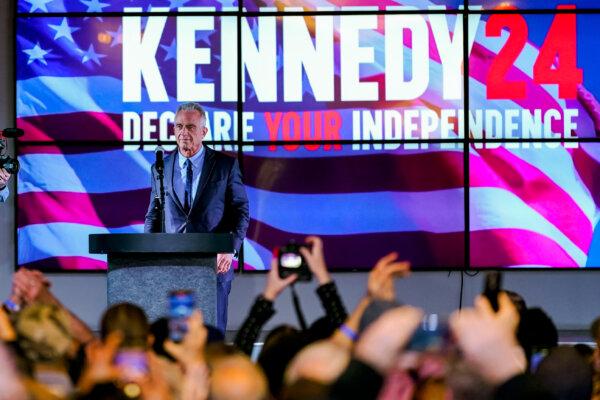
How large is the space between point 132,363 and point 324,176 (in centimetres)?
660

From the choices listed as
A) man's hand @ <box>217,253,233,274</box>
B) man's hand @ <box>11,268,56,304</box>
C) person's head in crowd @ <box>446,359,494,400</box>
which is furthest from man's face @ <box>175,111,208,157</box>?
person's head in crowd @ <box>446,359,494,400</box>

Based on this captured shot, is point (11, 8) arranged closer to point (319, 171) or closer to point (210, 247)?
point (319, 171)

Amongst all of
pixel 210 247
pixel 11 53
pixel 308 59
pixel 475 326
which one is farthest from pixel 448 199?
pixel 475 326

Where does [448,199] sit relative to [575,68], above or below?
below

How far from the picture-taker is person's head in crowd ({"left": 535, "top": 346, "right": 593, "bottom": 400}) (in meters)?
1.94

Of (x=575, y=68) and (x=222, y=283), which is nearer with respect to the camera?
(x=222, y=283)

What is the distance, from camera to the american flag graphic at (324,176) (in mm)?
8297

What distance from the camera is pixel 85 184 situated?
8359 mm

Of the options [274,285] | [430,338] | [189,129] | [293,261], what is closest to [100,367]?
[430,338]

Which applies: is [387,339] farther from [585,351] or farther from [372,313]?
[585,351]

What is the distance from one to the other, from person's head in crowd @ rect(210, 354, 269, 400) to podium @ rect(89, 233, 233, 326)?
238 centimetres

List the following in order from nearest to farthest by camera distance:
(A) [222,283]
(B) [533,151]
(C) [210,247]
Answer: (C) [210,247] < (A) [222,283] < (B) [533,151]

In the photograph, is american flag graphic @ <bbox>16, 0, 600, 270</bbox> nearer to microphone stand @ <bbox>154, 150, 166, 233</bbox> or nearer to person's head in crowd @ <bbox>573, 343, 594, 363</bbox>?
microphone stand @ <bbox>154, 150, 166, 233</bbox>

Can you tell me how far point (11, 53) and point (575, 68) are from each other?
434 cm
